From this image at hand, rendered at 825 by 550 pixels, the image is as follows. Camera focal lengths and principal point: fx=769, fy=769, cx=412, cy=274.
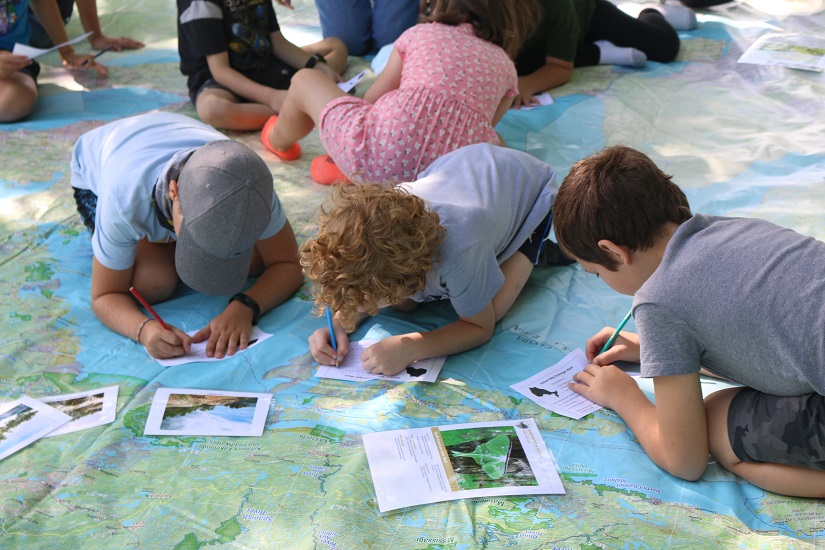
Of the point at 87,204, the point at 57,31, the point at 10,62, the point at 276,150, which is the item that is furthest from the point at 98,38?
the point at 87,204

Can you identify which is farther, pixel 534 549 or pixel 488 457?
pixel 488 457

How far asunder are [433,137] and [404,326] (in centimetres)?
61

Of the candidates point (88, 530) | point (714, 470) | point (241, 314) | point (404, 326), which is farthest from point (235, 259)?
point (714, 470)

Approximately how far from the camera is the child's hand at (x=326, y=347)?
2.02 meters

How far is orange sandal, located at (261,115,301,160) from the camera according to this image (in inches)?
121

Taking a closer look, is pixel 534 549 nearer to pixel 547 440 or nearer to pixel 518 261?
pixel 547 440

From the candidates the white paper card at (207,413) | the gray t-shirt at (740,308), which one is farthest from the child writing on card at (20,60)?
the gray t-shirt at (740,308)

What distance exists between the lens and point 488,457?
1.69 metres

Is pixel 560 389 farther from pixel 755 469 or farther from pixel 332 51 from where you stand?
pixel 332 51

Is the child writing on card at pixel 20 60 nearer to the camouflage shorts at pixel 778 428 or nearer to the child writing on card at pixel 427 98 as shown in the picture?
the child writing on card at pixel 427 98

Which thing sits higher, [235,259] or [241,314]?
[235,259]

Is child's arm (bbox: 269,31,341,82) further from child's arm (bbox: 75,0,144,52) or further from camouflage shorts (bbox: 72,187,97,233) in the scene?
camouflage shorts (bbox: 72,187,97,233)

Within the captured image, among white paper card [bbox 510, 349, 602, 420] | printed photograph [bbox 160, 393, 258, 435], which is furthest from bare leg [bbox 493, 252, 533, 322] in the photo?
printed photograph [bbox 160, 393, 258, 435]

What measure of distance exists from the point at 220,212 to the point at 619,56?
260 centimetres
